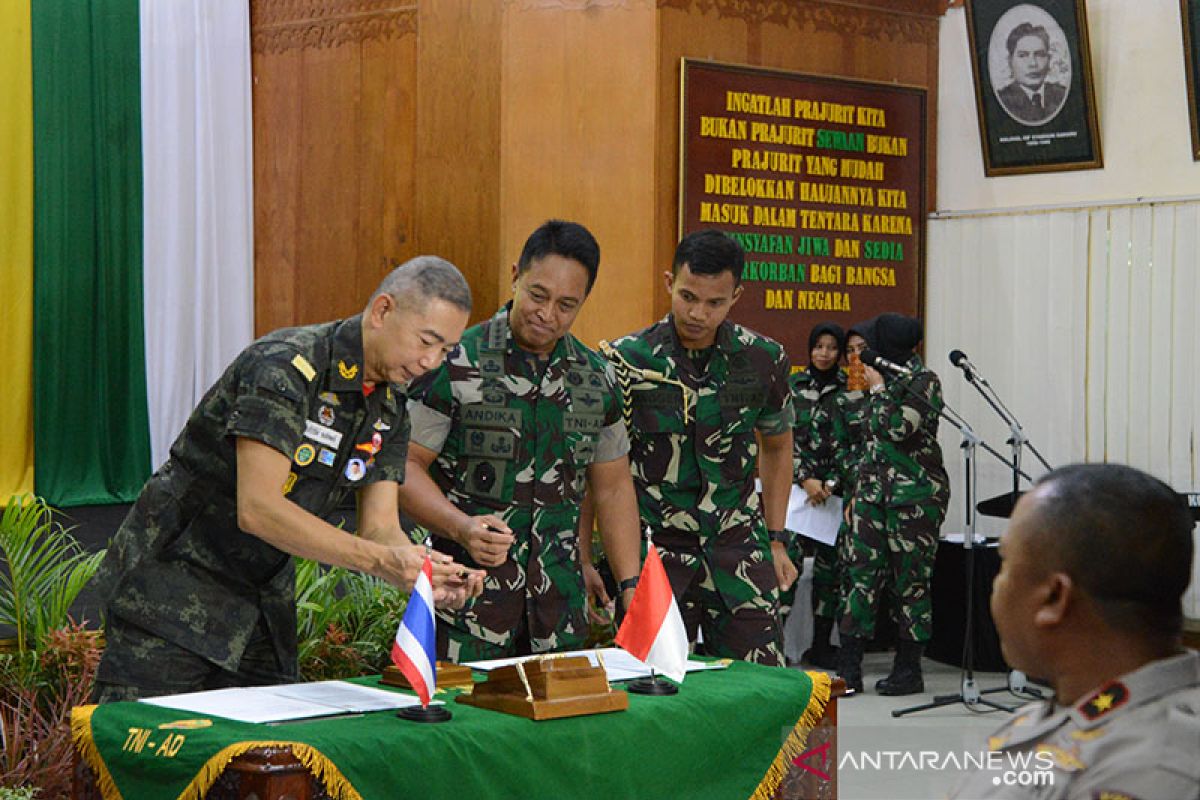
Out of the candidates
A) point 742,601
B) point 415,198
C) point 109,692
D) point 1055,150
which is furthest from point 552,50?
point 109,692

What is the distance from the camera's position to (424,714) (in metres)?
2.80

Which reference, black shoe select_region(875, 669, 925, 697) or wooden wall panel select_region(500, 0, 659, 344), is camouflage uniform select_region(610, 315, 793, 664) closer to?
black shoe select_region(875, 669, 925, 697)

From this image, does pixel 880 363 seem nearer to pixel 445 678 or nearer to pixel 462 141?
pixel 462 141

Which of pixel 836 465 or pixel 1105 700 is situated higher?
pixel 1105 700

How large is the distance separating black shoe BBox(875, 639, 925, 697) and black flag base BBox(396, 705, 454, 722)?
4.60 m

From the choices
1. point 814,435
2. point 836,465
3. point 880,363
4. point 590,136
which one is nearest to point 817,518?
point 836,465

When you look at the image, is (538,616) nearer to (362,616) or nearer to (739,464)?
(739,464)

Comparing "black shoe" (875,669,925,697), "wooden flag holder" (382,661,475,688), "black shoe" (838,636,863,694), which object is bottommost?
"black shoe" (875,669,925,697)

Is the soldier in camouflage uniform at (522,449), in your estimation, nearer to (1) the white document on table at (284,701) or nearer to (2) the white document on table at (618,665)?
(2) the white document on table at (618,665)

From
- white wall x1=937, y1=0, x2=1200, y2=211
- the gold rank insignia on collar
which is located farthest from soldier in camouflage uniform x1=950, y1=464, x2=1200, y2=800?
white wall x1=937, y1=0, x2=1200, y2=211

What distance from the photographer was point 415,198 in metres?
8.37

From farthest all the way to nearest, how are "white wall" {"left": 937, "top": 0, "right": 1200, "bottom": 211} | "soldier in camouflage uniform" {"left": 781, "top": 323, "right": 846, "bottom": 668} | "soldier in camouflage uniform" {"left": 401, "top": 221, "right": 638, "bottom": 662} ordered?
"white wall" {"left": 937, "top": 0, "right": 1200, "bottom": 211}, "soldier in camouflage uniform" {"left": 781, "top": 323, "right": 846, "bottom": 668}, "soldier in camouflage uniform" {"left": 401, "top": 221, "right": 638, "bottom": 662}

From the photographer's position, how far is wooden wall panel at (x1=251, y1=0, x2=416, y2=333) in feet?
27.9

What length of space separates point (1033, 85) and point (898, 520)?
258 cm
